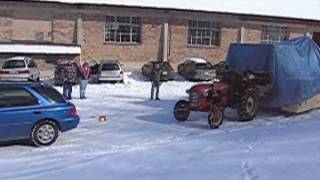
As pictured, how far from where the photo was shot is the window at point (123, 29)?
1485 inches

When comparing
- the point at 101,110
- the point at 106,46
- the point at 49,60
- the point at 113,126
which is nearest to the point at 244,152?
the point at 113,126

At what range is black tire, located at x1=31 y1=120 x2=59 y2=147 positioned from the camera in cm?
1456

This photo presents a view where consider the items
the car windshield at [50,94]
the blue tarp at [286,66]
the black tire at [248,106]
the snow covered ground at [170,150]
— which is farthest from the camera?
the blue tarp at [286,66]

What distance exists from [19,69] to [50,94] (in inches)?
620

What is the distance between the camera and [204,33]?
40906 mm

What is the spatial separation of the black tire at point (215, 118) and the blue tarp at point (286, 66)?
103 inches

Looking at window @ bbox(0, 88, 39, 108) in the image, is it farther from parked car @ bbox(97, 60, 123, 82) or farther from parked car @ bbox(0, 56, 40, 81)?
parked car @ bbox(97, 60, 123, 82)

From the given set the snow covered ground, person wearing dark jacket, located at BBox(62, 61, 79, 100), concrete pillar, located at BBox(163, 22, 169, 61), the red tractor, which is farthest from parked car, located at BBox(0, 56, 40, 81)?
the red tractor

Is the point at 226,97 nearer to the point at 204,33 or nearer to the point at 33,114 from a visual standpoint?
the point at 33,114

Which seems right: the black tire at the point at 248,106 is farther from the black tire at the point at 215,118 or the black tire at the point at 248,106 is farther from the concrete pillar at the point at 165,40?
the concrete pillar at the point at 165,40

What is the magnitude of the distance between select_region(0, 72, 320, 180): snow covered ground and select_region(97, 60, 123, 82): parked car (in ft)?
32.0

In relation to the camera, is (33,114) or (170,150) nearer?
(170,150)

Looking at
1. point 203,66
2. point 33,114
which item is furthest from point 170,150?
point 203,66

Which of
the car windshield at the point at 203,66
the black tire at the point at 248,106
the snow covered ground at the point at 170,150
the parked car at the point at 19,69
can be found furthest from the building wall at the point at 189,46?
the black tire at the point at 248,106
